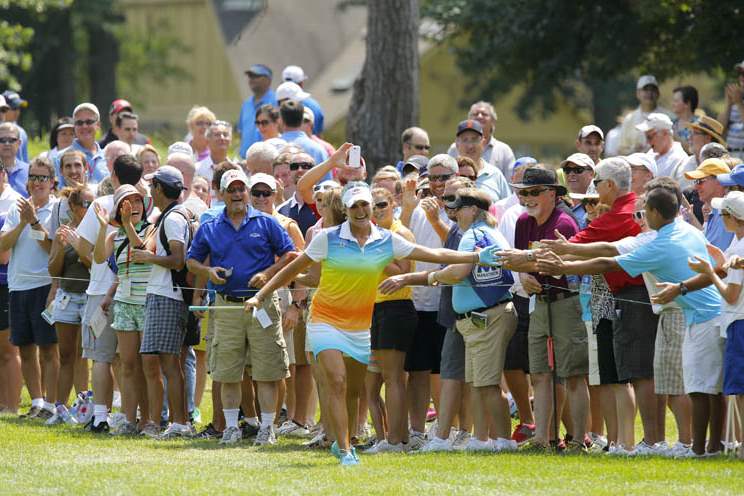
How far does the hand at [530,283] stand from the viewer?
39.1ft

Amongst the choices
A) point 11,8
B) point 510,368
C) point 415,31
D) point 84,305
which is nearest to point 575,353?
point 510,368

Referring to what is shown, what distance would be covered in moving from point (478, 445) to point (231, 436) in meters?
2.13

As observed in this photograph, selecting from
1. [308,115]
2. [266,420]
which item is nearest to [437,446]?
[266,420]

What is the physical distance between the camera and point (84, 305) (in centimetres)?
1424

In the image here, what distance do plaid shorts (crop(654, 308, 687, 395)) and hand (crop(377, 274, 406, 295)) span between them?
78.3 inches

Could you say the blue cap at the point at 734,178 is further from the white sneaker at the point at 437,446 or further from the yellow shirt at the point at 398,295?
the white sneaker at the point at 437,446

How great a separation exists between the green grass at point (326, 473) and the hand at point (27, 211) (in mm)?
2691

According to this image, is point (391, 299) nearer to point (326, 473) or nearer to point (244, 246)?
point (244, 246)

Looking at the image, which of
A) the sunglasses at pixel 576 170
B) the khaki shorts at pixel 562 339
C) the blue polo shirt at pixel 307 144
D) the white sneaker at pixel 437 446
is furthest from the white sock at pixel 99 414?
the sunglasses at pixel 576 170

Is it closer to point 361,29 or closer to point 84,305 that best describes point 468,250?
point 84,305

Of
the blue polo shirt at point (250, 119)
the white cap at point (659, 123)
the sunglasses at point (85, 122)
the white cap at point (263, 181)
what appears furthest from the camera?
the blue polo shirt at point (250, 119)

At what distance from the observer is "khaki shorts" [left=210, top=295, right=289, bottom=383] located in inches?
500

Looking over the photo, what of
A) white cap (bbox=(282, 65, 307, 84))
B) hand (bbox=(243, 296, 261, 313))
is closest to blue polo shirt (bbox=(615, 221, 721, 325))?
hand (bbox=(243, 296, 261, 313))

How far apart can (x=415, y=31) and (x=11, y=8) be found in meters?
17.7
